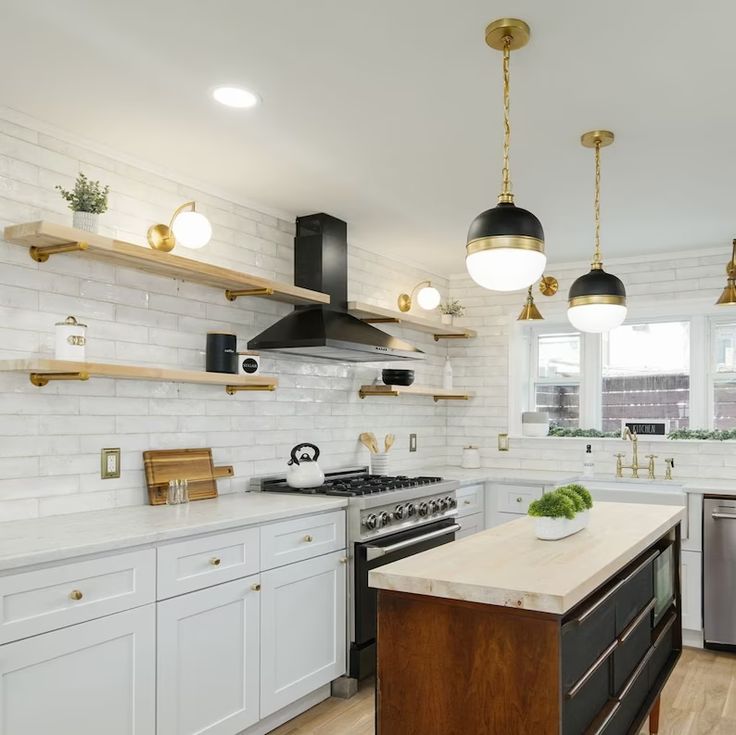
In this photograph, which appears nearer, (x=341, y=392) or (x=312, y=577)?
(x=312, y=577)

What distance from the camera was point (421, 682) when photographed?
2238 mm

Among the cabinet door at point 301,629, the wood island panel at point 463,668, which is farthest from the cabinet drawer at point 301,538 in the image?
the wood island panel at point 463,668

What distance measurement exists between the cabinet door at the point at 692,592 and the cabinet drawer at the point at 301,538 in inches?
95.1

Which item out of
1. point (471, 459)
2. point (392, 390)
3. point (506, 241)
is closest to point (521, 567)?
point (506, 241)

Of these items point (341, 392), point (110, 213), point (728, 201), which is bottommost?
point (341, 392)

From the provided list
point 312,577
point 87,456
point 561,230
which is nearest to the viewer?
point 87,456

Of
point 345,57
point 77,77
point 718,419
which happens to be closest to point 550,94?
point 345,57

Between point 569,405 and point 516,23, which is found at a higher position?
point 516,23

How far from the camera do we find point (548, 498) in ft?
9.30

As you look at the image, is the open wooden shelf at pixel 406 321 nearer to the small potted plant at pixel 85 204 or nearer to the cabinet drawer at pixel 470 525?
the cabinet drawer at pixel 470 525

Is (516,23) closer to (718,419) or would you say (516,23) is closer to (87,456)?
(87,456)

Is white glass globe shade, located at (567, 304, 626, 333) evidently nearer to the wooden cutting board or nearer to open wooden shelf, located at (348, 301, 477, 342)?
open wooden shelf, located at (348, 301, 477, 342)

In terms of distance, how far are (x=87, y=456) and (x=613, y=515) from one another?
244cm

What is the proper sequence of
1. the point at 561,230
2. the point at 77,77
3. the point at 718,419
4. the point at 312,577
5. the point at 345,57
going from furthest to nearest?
the point at 718,419 < the point at 561,230 < the point at 312,577 < the point at 77,77 < the point at 345,57
